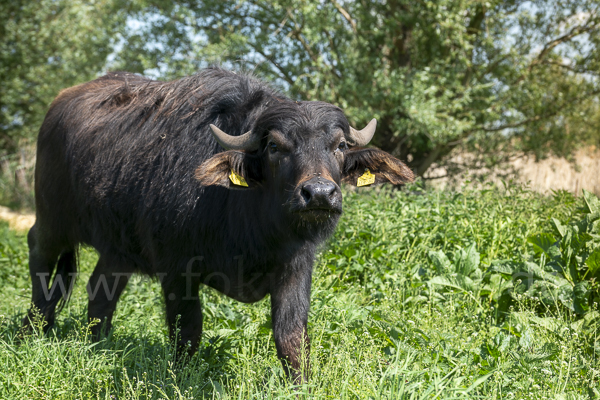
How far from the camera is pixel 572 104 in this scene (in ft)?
37.6

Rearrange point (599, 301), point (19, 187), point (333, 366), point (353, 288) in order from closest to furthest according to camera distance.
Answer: point (333, 366)
point (599, 301)
point (353, 288)
point (19, 187)

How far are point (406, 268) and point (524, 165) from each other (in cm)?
916

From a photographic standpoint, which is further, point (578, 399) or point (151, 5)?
point (151, 5)

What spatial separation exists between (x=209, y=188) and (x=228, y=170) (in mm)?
287

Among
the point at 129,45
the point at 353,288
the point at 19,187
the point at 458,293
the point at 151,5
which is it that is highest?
the point at 151,5

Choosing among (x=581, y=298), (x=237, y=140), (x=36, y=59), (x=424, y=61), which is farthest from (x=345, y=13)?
(x=36, y=59)

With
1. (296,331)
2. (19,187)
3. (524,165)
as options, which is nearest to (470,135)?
(524,165)

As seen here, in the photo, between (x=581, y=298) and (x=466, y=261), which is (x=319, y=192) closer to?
(x=466, y=261)

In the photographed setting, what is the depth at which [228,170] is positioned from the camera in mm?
3525

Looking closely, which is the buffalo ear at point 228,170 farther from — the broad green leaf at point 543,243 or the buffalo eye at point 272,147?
the broad green leaf at point 543,243

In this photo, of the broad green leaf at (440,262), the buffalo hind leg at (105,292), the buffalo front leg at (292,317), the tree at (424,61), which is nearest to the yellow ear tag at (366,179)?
the buffalo front leg at (292,317)

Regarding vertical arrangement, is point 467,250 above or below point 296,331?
above

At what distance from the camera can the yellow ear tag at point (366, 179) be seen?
384cm

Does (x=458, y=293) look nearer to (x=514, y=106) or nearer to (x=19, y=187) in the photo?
(x=514, y=106)
